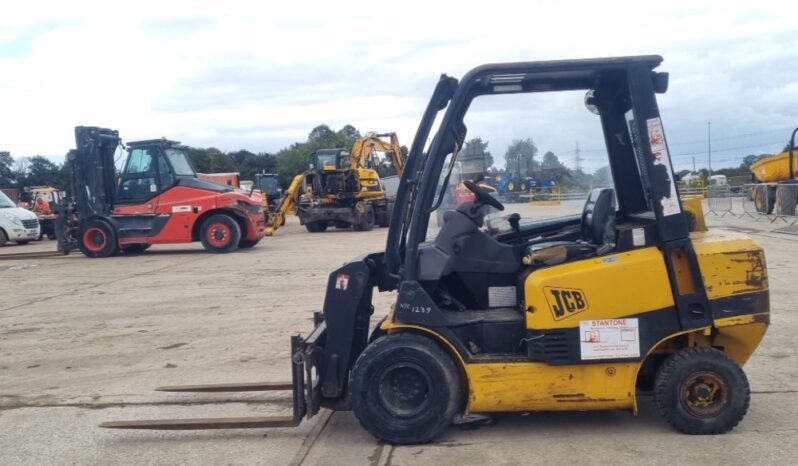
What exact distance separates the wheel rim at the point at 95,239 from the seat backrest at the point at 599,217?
1621 centimetres

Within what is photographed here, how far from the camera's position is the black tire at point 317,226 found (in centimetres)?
2873

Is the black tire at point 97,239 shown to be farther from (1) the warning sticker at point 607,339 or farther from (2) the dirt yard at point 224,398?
(1) the warning sticker at point 607,339

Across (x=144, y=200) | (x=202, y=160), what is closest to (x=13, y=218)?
(x=144, y=200)

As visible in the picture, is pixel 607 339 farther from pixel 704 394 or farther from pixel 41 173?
pixel 41 173

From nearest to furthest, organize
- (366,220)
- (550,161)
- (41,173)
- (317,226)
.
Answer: (550,161), (366,220), (317,226), (41,173)

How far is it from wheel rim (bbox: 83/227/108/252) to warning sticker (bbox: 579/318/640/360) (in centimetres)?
1671

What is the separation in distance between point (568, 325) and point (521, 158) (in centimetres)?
149

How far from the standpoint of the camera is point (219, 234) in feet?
62.5

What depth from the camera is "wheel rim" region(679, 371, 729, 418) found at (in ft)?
15.8

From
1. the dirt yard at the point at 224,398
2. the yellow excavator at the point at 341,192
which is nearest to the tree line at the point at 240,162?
the yellow excavator at the point at 341,192

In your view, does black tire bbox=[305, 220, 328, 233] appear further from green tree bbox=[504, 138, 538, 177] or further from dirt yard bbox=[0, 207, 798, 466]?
green tree bbox=[504, 138, 538, 177]

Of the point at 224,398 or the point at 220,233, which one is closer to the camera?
the point at 224,398

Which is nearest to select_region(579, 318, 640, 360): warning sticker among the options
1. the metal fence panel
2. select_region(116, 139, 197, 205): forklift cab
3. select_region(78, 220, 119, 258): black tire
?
select_region(116, 139, 197, 205): forklift cab

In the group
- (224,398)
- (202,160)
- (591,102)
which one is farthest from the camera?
(202,160)
